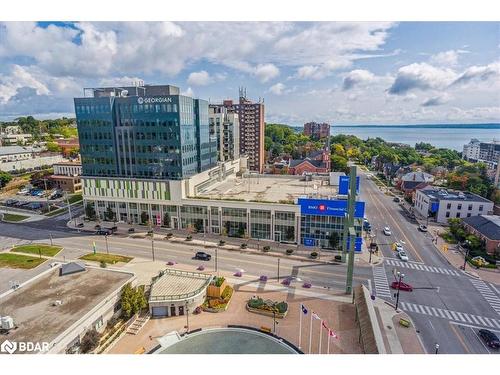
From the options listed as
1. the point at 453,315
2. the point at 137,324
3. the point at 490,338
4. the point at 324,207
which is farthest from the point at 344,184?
the point at 137,324

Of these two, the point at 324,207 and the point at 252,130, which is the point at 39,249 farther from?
the point at 252,130

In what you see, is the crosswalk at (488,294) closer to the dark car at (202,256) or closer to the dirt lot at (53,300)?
the dark car at (202,256)

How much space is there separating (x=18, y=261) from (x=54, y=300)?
28.0 meters

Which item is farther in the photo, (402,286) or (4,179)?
(4,179)

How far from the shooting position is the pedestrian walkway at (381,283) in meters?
48.8

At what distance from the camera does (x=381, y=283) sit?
51.8 metres

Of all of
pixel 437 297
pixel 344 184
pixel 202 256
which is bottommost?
pixel 437 297

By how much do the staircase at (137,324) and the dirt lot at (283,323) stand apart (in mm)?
515

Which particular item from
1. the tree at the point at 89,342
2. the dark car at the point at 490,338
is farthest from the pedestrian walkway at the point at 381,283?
the tree at the point at 89,342

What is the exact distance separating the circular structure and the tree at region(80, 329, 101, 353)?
24.3 feet

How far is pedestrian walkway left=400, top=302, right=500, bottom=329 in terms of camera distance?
41.9 m

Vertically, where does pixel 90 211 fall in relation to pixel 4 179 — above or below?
below

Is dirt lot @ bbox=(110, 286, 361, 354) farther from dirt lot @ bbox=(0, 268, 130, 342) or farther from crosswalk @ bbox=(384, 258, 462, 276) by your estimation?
crosswalk @ bbox=(384, 258, 462, 276)

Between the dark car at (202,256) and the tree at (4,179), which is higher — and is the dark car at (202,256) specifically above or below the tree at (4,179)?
below
